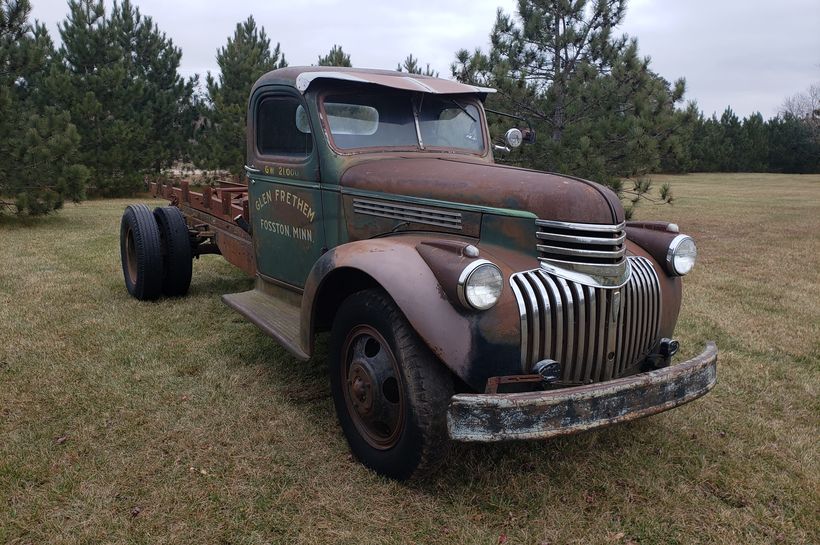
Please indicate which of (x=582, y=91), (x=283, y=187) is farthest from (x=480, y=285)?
(x=582, y=91)

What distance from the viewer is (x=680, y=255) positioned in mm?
3184

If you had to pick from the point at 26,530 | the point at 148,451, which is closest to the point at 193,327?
the point at 148,451

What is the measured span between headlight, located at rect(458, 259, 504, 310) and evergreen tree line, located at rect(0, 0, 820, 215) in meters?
6.65

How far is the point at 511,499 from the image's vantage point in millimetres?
2686

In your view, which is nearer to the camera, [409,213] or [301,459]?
[301,459]

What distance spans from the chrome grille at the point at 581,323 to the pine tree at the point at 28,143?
1074 centimetres

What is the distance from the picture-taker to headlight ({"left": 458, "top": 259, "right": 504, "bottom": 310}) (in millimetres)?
2416

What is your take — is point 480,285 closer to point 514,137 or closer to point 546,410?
point 546,410

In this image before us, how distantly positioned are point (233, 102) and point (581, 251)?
15.9 metres

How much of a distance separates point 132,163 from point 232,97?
3.20m

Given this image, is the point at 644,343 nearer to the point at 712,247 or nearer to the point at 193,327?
the point at 193,327

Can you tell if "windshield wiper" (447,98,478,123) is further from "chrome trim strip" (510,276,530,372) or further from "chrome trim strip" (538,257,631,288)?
"chrome trim strip" (510,276,530,372)

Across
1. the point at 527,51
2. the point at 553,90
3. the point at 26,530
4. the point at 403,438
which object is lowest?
the point at 26,530

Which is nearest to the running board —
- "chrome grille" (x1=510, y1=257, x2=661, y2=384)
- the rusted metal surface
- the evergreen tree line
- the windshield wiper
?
the rusted metal surface
